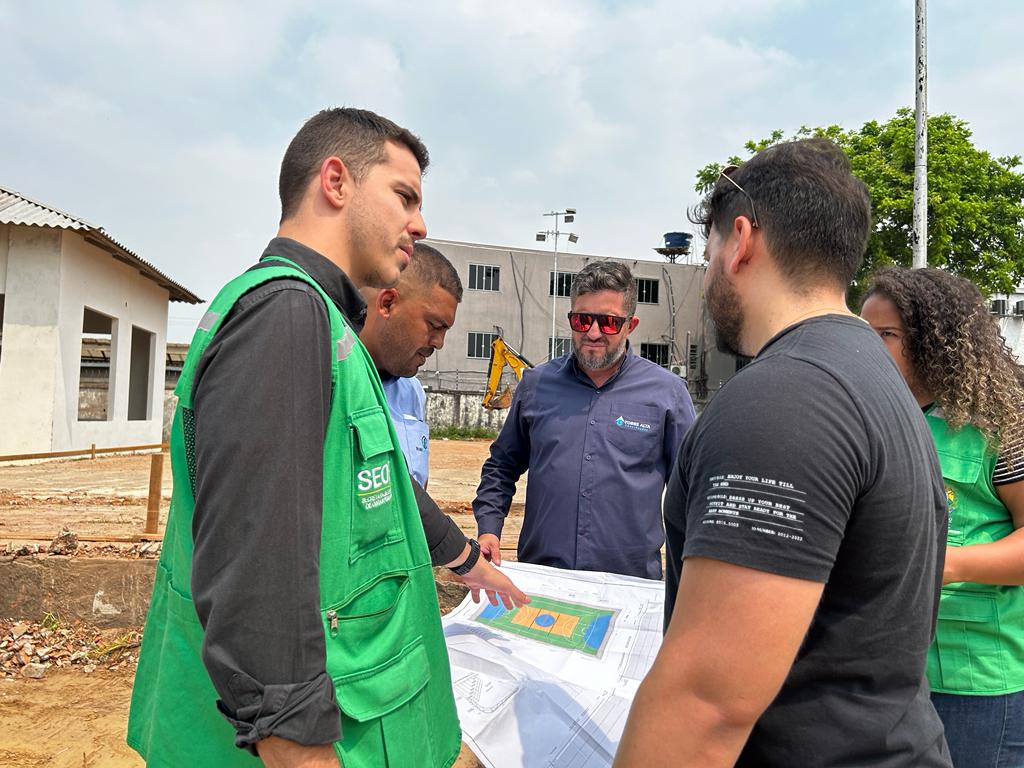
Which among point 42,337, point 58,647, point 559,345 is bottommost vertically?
point 58,647

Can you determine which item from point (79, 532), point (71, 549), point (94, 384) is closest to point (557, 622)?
point (71, 549)

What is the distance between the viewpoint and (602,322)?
3.22 m

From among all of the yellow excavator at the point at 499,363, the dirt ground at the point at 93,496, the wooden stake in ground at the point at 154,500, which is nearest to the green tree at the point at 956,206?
the yellow excavator at the point at 499,363

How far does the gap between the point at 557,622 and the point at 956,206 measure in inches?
1001

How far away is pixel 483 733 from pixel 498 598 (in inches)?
26.4

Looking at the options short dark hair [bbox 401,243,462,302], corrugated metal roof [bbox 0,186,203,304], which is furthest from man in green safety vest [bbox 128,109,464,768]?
corrugated metal roof [bbox 0,186,203,304]

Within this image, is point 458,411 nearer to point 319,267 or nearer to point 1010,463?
point 1010,463

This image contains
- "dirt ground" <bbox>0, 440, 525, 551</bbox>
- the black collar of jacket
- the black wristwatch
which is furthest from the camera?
"dirt ground" <bbox>0, 440, 525, 551</bbox>

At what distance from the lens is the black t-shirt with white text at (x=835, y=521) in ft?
3.25

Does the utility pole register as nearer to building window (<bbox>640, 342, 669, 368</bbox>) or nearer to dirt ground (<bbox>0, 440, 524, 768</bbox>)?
dirt ground (<bbox>0, 440, 524, 768</bbox>)

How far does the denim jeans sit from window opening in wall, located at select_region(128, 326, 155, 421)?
70.2ft

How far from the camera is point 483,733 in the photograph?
1.73 metres

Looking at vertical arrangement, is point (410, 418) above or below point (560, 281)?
below

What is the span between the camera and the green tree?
2317 centimetres
